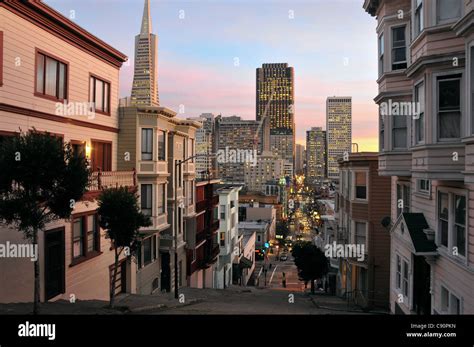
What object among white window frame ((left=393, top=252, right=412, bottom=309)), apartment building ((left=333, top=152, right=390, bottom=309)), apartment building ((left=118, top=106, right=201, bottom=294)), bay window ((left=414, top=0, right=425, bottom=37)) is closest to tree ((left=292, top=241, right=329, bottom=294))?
apartment building ((left=333, top=152, right=390, bottom=309))

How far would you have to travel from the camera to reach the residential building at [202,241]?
31314 mm

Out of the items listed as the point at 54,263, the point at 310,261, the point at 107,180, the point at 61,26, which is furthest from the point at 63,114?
the point at 310,261

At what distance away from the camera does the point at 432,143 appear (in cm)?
1006

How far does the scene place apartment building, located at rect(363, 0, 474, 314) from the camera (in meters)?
9.39

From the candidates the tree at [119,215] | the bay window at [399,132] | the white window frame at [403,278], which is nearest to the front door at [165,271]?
the tree at [119,215]

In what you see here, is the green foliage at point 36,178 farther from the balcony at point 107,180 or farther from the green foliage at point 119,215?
the balcony at point 107,180

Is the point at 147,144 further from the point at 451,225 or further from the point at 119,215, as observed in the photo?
the point at 451,225

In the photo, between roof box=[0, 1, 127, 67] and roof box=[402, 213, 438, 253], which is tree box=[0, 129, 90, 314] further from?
roof box=[402, 213, 438, 253]

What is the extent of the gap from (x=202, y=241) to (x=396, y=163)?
23217 mm

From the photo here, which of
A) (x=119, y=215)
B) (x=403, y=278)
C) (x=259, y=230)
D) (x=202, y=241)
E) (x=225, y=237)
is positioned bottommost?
(x=259, y=230)

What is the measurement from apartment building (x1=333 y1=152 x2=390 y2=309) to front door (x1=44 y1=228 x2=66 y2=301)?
14.8 metres
